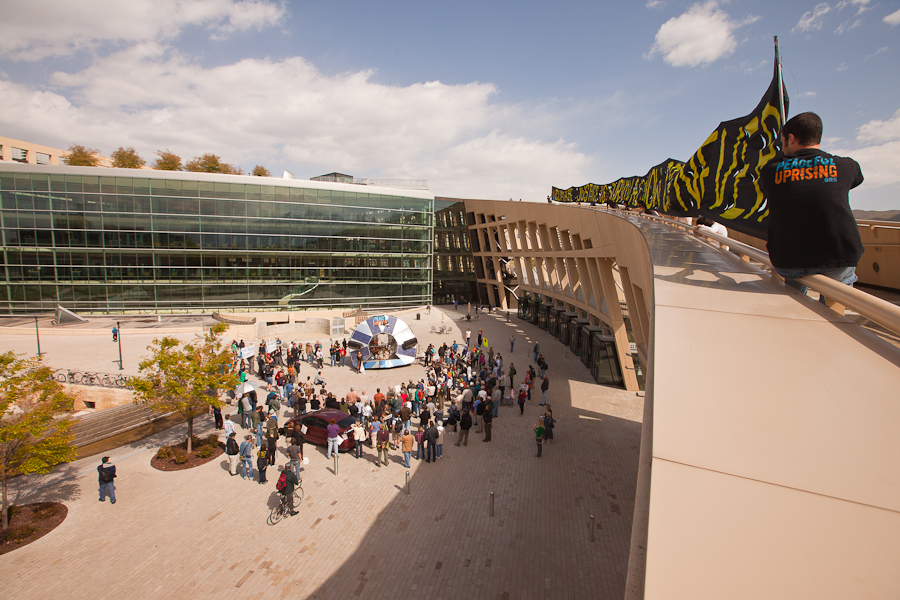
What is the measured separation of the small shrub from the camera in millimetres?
8758

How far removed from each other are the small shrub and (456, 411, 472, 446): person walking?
1024 cm

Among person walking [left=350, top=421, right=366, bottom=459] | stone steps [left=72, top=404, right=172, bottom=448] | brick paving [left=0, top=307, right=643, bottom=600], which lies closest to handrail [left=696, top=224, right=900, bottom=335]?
brick paving [left=0, top=307, right=643, bottom=600]

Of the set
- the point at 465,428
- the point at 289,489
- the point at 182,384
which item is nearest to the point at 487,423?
the point at 465,428

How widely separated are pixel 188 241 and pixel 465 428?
3307 cm

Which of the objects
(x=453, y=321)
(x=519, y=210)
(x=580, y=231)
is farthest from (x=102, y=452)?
(x=519, y=210)

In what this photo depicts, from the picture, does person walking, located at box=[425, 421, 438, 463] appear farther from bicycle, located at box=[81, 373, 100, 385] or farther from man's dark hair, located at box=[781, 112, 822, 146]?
bicycle, located at box=[81, 373, 100, 385]

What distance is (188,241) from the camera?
35.4 metres

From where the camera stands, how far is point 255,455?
40.8ft

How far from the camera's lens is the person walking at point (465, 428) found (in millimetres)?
13086

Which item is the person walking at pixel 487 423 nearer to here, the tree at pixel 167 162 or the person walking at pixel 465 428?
the person walking at pixel 465 428

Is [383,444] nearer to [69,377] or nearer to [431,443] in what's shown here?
[431,443]

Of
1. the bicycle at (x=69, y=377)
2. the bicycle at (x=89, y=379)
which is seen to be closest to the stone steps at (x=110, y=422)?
the bicycle at (x=89, y=379)

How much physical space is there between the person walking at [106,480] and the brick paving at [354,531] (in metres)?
0.27

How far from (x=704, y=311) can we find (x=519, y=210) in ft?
107
